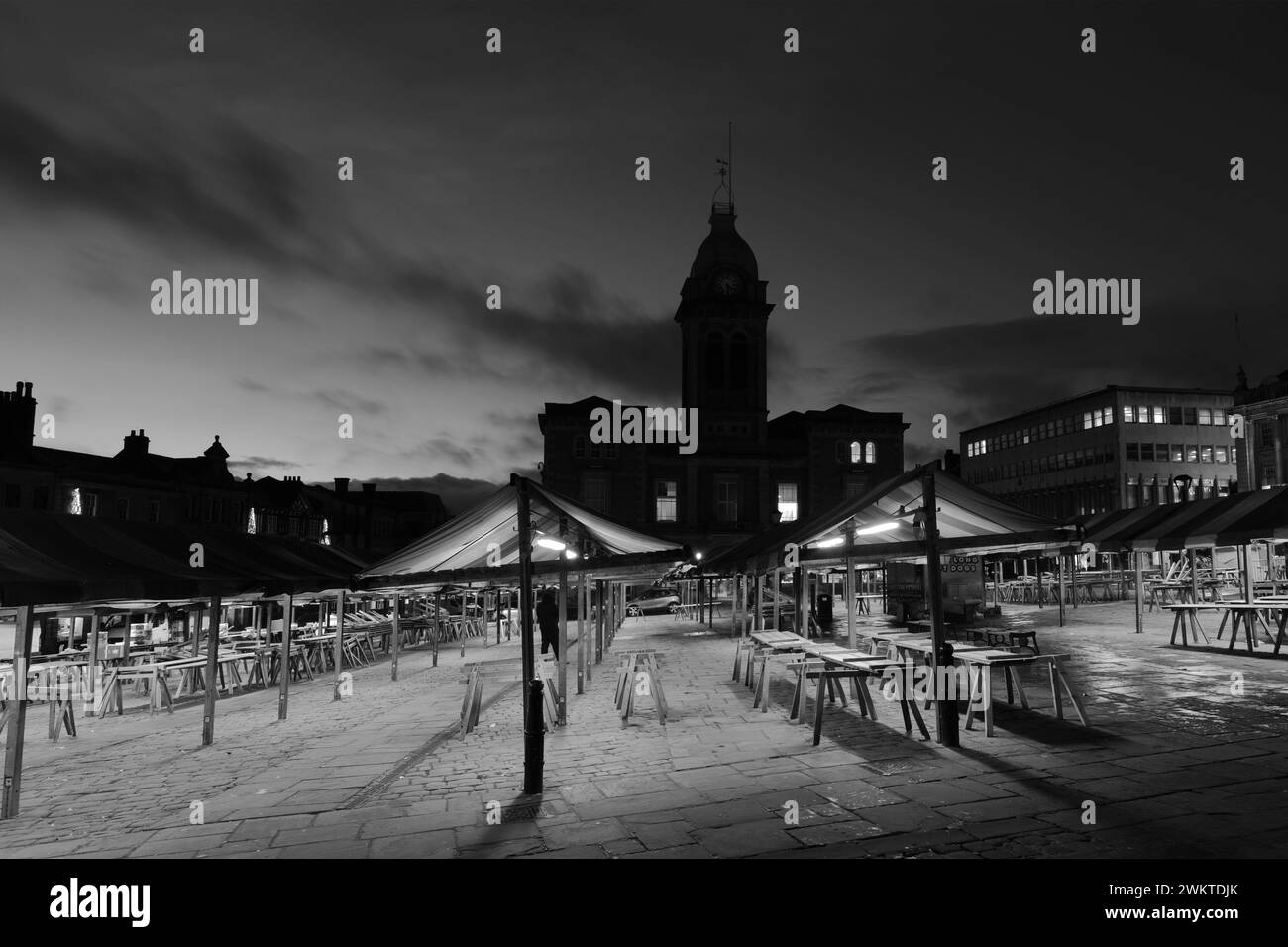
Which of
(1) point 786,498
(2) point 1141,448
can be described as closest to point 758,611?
(1) point 786,498

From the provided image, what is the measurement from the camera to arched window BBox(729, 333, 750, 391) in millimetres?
52594

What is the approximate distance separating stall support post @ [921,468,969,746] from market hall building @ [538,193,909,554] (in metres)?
36.9

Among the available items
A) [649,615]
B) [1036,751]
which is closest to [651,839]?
[1036,751]

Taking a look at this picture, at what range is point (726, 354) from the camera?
52.5 metres

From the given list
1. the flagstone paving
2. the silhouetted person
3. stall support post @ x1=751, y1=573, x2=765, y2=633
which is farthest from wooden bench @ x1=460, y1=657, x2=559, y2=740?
stall support post @ x1=751, y1=573, x2=765, y2=633

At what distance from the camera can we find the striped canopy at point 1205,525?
13.4 meters

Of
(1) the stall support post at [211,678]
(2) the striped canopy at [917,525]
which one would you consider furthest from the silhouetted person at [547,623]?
(1) the stall support post at [211,678]

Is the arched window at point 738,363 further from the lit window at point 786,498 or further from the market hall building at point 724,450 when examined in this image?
the lit window at point 786,498

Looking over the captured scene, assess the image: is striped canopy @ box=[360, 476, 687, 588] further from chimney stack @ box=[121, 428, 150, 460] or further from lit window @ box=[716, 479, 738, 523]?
chimney stack @ box=[121, 428, 150, 460]

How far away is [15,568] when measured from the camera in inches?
271

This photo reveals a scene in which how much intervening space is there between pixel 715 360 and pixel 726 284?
5342 mm

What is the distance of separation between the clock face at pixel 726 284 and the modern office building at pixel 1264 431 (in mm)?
35326
